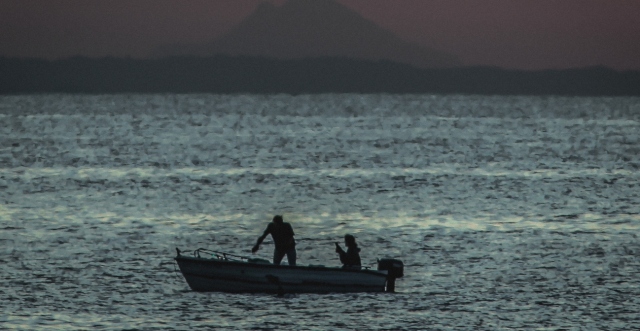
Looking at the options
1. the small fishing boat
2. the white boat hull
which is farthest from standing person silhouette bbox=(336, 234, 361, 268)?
the white boat hull

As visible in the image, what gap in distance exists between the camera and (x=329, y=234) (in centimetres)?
4347

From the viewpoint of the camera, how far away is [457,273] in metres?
34.7

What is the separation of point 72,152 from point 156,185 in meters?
37.4

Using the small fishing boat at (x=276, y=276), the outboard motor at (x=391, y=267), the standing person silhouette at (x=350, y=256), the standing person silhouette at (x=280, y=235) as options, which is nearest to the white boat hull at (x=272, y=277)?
the small fishing boat at (x=276, y=276)

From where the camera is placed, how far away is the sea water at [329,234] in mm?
27688

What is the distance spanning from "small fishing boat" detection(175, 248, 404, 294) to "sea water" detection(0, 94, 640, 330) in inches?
11.1

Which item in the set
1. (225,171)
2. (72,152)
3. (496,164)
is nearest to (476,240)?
(225,171)

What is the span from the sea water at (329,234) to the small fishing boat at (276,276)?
283mm

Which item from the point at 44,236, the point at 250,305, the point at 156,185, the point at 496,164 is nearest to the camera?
the point at 250,305

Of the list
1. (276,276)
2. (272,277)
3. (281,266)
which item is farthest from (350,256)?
(272,277)

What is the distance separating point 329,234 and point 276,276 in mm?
14309

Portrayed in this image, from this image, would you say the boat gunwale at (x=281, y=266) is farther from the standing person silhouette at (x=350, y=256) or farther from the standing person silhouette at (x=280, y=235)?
the standing person silhouette at (x=280, y=235)

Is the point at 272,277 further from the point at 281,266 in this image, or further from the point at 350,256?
the point at 350,256

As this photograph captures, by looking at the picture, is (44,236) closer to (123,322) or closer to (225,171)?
(123,322)
